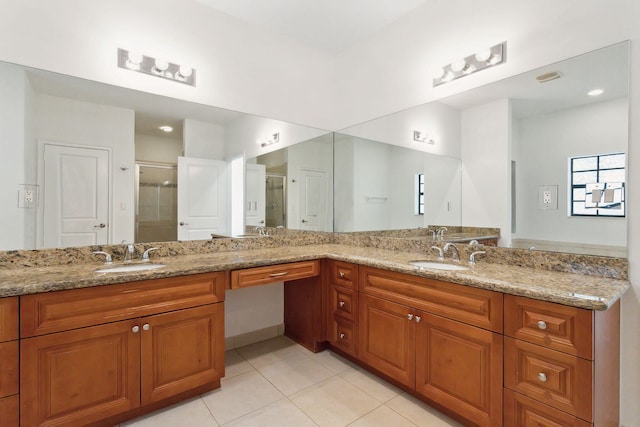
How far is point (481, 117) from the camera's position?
2008 millimetres

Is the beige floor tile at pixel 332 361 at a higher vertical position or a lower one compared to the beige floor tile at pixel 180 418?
lower

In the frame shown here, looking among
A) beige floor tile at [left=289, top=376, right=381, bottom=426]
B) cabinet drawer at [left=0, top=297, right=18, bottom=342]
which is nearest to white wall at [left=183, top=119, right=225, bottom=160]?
cabinet drawer at [left=0, top=297, right=18, bottom=342]

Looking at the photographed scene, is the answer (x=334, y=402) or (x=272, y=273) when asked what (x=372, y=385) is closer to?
(x=334, y=402)

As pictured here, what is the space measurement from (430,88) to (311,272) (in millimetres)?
1696

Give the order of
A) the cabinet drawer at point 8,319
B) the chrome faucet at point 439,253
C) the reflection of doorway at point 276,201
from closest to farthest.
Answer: the cabinet drawer at point 8,319 < the chrome faucet at point 439,253 < the reflection of doorway at point 276,201

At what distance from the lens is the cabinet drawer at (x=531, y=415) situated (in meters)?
1.18

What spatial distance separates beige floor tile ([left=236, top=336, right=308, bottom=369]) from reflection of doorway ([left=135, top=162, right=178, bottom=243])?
111 cm

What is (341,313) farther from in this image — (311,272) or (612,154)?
(612,154)

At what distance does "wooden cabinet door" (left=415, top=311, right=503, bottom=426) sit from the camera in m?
1.40

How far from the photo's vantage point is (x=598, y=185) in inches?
59.9

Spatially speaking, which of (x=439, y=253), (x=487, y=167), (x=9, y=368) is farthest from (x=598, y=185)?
(x=9, y=368)

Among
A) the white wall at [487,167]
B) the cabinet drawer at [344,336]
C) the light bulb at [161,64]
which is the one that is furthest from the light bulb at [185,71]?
the cabinet drawer at [344,336]

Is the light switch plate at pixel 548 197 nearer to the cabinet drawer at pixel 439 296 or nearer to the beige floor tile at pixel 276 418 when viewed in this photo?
the cabinet drawer at pixel 439 296

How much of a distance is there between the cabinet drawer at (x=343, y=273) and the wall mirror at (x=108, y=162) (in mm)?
895
